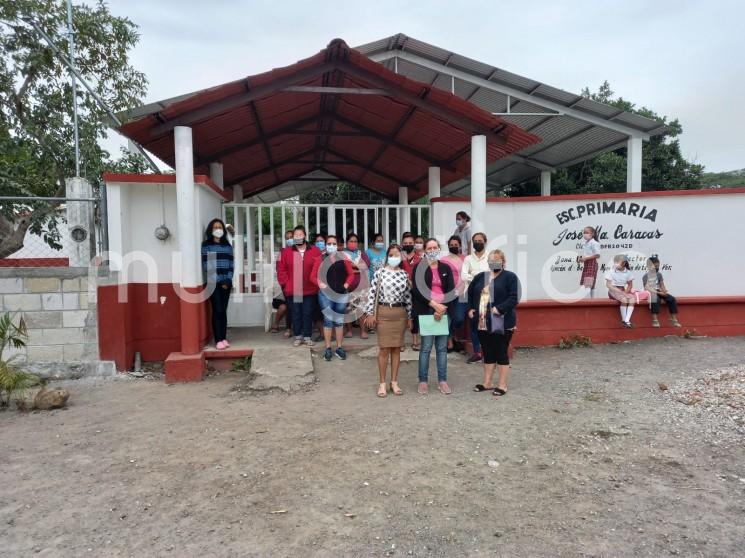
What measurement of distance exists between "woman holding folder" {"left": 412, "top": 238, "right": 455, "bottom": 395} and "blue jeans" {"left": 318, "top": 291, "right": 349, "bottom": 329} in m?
1.41

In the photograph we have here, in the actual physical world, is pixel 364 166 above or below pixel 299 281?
above

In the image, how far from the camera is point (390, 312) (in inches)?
217

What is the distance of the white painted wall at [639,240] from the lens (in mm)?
7895

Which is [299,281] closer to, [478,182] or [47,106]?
[478,182]

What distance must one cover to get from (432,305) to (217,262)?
301 centimetres

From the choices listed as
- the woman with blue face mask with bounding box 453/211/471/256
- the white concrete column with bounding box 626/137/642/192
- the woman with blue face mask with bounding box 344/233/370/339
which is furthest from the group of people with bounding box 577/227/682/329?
the white concrete column with bounding box 626/137/642/192

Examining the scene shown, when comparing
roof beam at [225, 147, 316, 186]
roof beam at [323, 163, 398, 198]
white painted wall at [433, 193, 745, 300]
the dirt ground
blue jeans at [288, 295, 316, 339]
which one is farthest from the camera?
roof beam at [323, 163, 398, 198]

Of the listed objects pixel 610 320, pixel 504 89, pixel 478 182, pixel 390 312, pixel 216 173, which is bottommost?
pixel 610 320

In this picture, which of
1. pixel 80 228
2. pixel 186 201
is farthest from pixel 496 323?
pixel 80 228

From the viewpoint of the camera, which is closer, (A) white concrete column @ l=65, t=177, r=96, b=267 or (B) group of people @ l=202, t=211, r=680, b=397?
(B) group of people @ l=202, t=211, r=680, b=397

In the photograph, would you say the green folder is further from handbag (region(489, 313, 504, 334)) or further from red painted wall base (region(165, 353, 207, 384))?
red painted wall base (region(165, 353, 207, 384))

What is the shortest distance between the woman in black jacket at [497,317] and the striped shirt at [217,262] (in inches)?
132

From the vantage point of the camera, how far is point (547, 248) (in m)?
8.06

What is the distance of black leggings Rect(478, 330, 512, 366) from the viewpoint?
18.0ft
